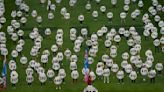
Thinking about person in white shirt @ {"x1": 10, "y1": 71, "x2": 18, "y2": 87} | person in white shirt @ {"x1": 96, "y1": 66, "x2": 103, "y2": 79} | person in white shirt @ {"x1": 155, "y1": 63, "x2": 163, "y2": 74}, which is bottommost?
person in white shirt @ {"x1": 10, "y1": 71, "x2": 18, "y2": 87}

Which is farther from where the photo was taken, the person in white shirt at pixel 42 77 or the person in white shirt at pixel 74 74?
the person in white shirt at pixel 74 74

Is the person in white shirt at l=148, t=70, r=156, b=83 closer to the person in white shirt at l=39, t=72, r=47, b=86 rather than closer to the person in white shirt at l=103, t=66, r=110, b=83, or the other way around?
the person in white shirt at l=103, t=66, r=110, b=83

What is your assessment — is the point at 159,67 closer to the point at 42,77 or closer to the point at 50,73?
the point at 50,73

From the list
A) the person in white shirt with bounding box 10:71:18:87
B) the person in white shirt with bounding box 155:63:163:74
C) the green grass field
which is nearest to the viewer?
the person in white shirt with bounding box 10:71:18:87

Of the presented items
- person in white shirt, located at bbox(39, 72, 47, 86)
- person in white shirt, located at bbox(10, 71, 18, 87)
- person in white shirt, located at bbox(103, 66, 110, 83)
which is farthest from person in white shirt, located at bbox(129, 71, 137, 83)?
person in white shirt, located at bbox(10, 71, 18, 87)

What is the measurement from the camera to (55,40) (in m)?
55.3

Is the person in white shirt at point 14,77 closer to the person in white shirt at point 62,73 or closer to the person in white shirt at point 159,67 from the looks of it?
the person in white shirt at point 62,73

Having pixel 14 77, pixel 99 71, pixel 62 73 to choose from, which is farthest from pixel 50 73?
pixel 99 71

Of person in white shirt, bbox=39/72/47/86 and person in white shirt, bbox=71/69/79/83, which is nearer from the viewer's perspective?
person in white shirt, bbox=39/72/47/86

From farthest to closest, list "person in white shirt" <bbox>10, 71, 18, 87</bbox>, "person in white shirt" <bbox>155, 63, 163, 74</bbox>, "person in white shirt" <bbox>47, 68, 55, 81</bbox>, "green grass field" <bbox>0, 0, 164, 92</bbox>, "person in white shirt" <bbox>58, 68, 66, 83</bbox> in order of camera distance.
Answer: "person in white shirt" <bbox>155, 63, 163, 74</bbox>
"person in white shirt" <bbox>47, 68, 55, 81</bbox>
"green grass field" <bbox>0, 0, 164, 92</bbox>
"person in white shirt" <bbox>58, 68, 66, 83</bbox>
"person in white shirt" <bbox>10, 71, 18, 87</bbox>

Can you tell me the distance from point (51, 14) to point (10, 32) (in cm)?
606

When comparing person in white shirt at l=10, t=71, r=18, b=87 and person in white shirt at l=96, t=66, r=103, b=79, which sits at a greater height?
person in white shirt at l=96, t=66, r=103, b=79

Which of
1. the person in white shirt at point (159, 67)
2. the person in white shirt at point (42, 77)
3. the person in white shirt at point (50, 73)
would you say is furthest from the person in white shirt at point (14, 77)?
the person in white shirt at point (159, 67)

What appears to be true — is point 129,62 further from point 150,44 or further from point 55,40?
point 55,40
